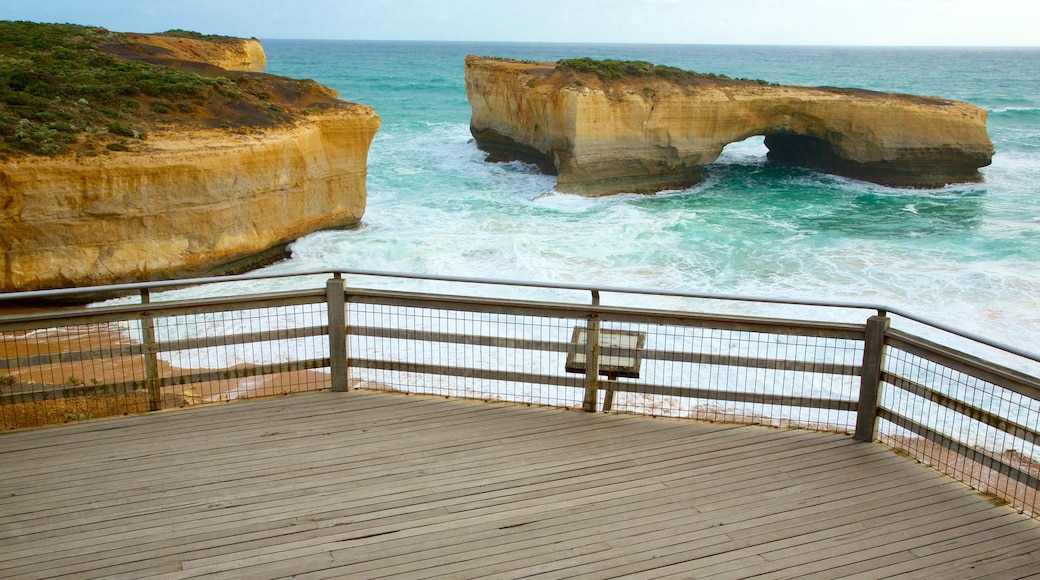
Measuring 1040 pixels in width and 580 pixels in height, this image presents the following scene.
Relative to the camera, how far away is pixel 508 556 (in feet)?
15.6

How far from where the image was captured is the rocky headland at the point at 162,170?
16078 mm

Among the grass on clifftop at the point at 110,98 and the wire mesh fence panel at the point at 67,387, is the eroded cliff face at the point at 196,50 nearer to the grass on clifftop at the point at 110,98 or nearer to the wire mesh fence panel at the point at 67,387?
the grass on clifftop at the point at 110,98

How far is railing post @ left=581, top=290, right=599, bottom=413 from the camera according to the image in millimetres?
6686

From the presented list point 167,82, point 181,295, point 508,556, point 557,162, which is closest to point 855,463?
point 508,556

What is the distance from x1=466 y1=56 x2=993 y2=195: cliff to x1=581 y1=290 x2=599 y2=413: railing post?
23572mm

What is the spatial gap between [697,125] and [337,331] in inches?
1046

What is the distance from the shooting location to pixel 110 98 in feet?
66.7

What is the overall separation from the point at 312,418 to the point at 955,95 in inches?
3478

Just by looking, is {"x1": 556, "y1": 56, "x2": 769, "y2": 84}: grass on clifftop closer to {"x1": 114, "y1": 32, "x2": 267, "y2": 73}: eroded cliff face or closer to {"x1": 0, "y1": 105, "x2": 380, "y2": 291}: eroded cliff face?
{"x1": 114, "y1": 32, "x2": 267, "y2": 73}: eroded cliff face

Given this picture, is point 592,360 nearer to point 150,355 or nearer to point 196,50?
point 150,355

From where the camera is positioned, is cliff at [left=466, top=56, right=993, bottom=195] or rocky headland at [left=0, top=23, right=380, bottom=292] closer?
rocky headland at [left=0, top=23, right=380, bottom=292]

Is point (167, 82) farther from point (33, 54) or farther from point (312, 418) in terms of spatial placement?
point (312, 418)

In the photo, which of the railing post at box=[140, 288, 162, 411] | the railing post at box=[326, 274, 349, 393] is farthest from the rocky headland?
the railing post at box=[326, 274, 349, 393]

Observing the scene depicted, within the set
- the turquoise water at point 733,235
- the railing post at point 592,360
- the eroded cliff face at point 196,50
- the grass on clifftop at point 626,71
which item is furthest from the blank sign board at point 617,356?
the eroded cliff face at point 196,50
